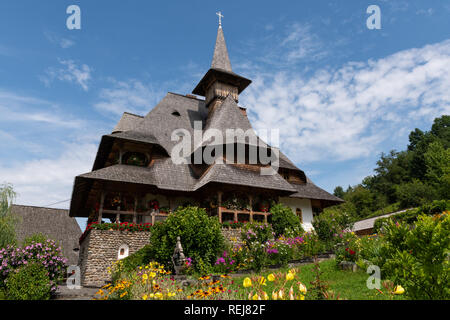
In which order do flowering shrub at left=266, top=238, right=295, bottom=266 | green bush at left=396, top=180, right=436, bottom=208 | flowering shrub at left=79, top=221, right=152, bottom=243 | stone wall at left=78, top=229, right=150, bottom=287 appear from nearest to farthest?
flowering shrub at left=266, top=238, right=295, bottom=266 < stone wall at left=78, top=229, right=150, bottom=287 < flowering shrub at left=79, top=221, right=152, bottom=243 < green bush at left=396, top=180, right=436, bottom=208

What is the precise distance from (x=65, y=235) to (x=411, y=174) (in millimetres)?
52439

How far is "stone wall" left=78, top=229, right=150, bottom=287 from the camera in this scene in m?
13.3

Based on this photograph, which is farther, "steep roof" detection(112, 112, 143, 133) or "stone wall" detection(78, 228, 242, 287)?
"steep roof" detection(112, 112, 143, 133)

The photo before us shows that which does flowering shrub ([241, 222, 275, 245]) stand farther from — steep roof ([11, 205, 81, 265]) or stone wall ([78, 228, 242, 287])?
steep roof ([11, 205, 81, 265])

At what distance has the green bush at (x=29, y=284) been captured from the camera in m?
9.09

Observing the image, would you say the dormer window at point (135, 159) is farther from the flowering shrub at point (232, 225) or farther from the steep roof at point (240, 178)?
the flowering shrub at point (232, 225)

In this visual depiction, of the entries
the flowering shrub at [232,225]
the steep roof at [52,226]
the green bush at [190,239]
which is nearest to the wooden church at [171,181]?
the flowering shrub at [232,225]

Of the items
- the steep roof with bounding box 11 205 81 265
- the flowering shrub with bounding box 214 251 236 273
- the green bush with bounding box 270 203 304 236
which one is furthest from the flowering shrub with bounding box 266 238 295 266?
the steep roof with bounding box 11 205 81 265

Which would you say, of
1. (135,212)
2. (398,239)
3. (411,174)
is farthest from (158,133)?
(411,174)

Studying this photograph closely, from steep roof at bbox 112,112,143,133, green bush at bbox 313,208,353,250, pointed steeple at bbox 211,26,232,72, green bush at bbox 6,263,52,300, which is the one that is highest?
pointed steeple at bbox 211,26,232,72

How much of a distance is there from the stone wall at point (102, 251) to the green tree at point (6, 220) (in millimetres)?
4453

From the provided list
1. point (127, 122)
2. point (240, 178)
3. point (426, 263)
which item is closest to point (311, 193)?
point (240, 178)

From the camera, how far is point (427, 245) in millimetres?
3133
